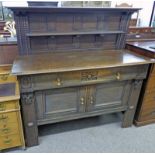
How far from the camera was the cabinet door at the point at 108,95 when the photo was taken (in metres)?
1.60

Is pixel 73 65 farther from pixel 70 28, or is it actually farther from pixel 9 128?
pixel 9 128

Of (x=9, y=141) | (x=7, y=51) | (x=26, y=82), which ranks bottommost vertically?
(x=9, y=141)

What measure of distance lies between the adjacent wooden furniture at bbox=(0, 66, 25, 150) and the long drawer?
0.14 metres

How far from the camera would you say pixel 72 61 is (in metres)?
1.49

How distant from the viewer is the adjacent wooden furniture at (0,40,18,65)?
170 cm

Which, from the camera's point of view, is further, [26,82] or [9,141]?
[9,141]

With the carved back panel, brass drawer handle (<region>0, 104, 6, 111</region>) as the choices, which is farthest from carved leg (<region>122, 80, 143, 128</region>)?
brass drawer handle (<region>0, 104, 6, 111</region>)

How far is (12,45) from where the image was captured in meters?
1.71

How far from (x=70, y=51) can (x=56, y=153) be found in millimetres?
1057

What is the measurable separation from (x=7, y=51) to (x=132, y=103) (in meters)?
1.49

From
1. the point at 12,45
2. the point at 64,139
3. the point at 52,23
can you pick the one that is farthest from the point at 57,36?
the point at 64,139

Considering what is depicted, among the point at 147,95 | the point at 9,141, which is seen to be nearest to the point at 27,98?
the point at 9,141

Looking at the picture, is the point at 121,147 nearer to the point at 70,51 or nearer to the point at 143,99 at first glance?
the point at 143,99

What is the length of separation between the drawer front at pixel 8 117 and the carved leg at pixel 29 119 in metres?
0.08
